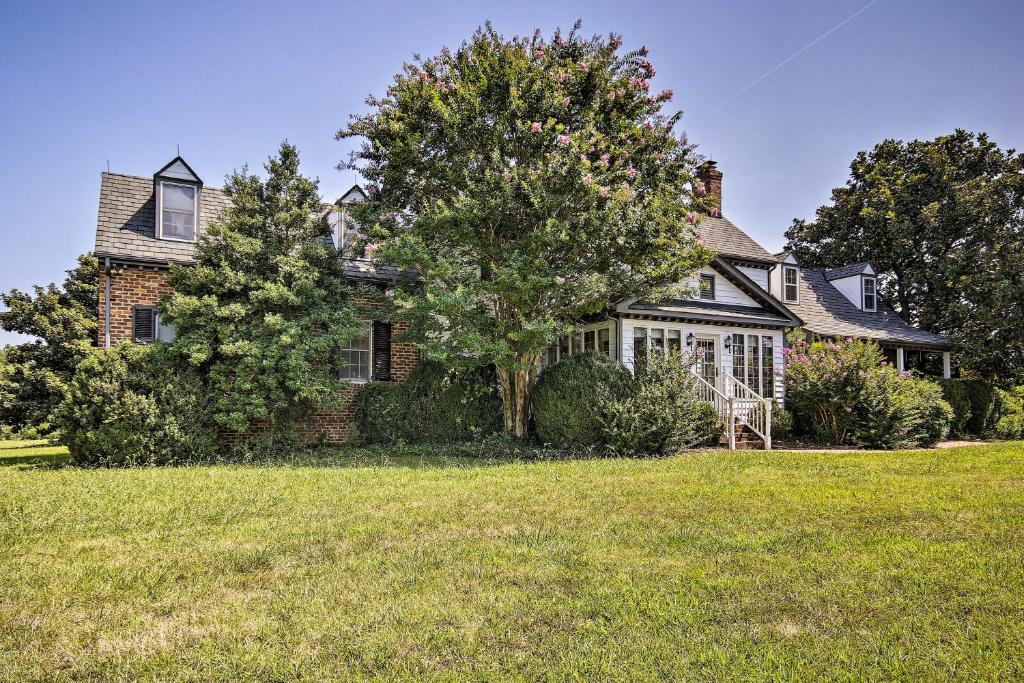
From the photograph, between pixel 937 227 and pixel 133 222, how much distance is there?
29.6m

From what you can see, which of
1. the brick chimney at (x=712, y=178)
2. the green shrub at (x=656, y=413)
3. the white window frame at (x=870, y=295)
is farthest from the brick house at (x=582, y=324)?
the white window frame at (x=870, y=295)

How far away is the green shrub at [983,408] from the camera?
19.3 metres

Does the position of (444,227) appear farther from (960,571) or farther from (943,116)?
(943,116)

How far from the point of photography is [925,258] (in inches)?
1063

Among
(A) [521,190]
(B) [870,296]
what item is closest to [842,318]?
(B) [870,296]

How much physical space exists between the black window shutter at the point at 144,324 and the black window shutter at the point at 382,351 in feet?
15.6

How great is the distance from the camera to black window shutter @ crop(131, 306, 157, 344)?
13.1 metres

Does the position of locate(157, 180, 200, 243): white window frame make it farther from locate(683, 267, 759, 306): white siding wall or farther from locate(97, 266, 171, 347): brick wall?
locate(683, 267, 759, 306): white siding wall

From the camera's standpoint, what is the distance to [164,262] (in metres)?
13.2

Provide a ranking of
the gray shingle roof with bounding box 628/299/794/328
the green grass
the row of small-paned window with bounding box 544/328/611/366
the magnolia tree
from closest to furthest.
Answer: the green grass < the magnolia tree < the gray shingle roof with bounding box 628/299/794/328 < the row of small-paned window with bounding box 544/328/611/366

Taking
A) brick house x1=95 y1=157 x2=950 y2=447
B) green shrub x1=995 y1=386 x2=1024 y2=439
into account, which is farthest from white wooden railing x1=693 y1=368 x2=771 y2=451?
green shrub x1=995 y1=386 x2=1024 y2=439

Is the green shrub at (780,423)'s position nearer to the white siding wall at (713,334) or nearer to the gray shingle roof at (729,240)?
the white siding wall at (713,334)

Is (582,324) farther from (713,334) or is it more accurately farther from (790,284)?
(790,284)

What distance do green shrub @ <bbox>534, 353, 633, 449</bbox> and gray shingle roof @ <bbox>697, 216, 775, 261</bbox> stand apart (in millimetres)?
7991
